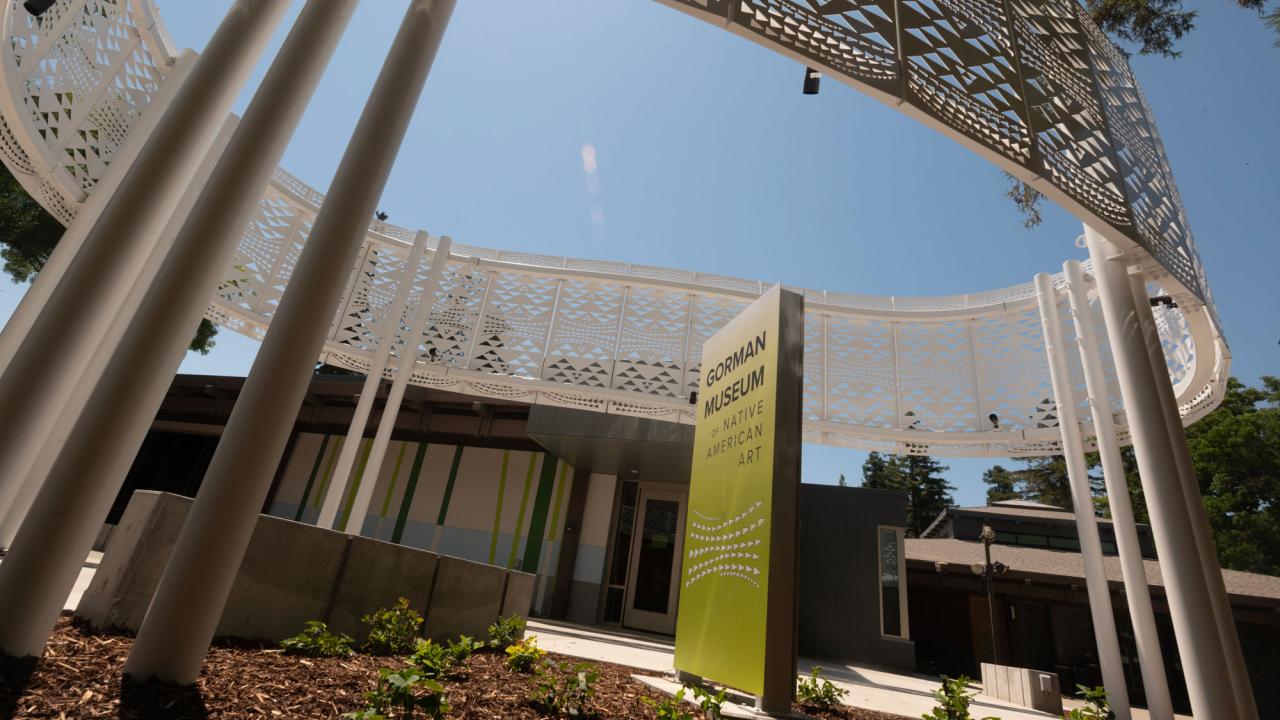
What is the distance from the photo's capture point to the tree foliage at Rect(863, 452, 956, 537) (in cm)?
5076

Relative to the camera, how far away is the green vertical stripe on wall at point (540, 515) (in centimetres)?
1628

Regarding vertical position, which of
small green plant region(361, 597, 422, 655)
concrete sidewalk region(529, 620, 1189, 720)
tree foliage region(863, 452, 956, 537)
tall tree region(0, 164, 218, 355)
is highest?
tree foliage region(863, 452, 956, 537)

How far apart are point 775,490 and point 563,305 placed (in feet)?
27.4

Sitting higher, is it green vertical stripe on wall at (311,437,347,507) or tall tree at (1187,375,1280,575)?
tall tree at (1187,375,1280,575)

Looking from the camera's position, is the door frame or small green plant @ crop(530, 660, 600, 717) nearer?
small green plant @ crop(530, 660, 600, 717)

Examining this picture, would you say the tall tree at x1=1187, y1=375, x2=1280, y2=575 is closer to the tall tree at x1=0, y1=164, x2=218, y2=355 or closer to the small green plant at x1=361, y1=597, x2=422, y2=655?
the small green plant at x1=361, y1=597, x2=422, y2=655

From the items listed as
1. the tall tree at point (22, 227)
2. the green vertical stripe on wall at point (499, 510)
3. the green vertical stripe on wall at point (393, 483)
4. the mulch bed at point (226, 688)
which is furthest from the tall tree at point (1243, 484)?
the tall tree at point (22, 227)

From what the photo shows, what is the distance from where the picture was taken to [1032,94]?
16.5 ft

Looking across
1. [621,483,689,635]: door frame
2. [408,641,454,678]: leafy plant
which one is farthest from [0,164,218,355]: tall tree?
[408,641,454,678]: leafy plant

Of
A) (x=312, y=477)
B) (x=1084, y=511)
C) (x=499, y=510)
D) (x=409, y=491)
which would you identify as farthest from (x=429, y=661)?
(x=312, y=477)

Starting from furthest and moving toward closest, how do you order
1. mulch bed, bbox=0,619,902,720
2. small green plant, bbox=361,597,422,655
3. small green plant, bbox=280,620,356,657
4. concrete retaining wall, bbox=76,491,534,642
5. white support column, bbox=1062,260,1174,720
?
white support column, bbox=1062,260,1174,720 < small green plant, bbox=361,597,422,655 < small green plant, bbox=280,620,356,657 < concrete retaining wall, bbox=76,491,534,642 < mulch bed, bbox=0,619,902,720

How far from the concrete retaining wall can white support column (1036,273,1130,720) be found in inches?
338

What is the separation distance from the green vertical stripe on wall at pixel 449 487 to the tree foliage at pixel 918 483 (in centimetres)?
4228

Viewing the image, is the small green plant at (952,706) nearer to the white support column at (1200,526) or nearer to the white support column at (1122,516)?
the white support column at (1200,526)
